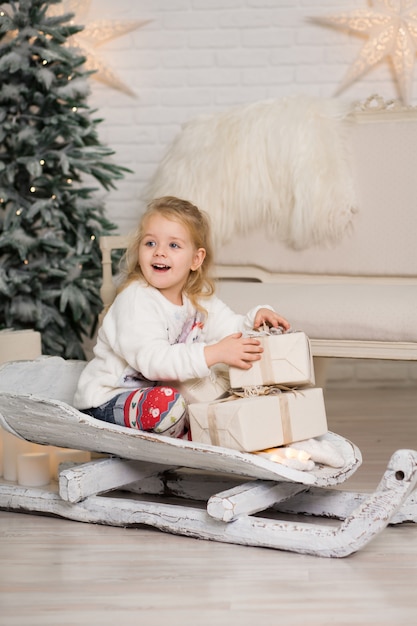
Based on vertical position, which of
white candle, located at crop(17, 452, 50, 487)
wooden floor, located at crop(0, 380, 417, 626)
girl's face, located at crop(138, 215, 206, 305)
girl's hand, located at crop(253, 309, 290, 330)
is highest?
girl's face, located at crop(138, 215, 206, 305)

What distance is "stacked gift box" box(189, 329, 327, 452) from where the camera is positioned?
165 centimetres

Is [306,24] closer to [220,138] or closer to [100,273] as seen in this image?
[220,138]

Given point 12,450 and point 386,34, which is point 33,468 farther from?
point 386,34

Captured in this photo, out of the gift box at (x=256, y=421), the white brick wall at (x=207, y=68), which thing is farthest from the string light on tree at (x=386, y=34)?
the gift box at (x=256, y=421)

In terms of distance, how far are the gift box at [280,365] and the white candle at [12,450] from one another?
0.60 meters

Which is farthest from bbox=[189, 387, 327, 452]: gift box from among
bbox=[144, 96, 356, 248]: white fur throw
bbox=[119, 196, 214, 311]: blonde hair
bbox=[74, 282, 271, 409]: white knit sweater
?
bbox=[144, 96, 356, 248]: white fur throw

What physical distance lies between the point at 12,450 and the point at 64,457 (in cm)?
12

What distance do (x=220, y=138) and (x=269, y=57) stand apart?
0.78 metres

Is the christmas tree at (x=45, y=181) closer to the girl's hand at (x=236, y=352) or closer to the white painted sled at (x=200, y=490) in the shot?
the white painted sled at (x=200, y=490)

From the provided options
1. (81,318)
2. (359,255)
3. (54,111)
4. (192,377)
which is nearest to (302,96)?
(359,255)

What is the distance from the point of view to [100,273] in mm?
3059

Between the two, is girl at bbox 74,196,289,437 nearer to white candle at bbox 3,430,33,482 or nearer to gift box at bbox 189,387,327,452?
gift box at bbox 189,387,327,452

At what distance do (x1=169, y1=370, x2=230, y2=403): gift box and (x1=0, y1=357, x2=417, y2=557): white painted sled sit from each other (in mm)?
169

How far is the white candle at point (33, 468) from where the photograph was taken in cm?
205
